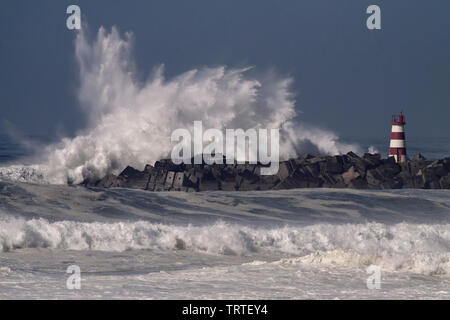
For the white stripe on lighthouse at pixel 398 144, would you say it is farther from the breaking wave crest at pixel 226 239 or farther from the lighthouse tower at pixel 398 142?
the breaking wave crest at pixel 226 239

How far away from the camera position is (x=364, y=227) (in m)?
16.8

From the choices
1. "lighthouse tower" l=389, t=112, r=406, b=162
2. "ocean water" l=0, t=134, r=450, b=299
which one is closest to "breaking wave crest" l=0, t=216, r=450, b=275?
"ocean water" l=0, t=134, r=450, b=299

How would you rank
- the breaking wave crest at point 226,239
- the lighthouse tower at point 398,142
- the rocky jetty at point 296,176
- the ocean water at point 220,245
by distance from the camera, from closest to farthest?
1. the ocean water at point 220,245
2. the breaking wave crest at point 226,239
3. the rocky jetty at point 296,176
4. the lighthouse tower at point 398,142

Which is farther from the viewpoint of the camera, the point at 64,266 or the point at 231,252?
the point at 231,252

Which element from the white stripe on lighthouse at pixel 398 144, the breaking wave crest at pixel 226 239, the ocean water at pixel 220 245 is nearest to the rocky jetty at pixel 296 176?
the ocean water at pixel 220 245

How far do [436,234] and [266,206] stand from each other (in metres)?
5.89

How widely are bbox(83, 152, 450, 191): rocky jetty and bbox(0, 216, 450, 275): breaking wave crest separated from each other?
10.2 m

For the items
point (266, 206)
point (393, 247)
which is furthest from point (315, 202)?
point (393, 247)

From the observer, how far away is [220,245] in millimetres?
13852

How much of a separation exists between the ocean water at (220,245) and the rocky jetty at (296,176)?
7.22 feet

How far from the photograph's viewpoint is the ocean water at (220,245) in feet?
29.8
